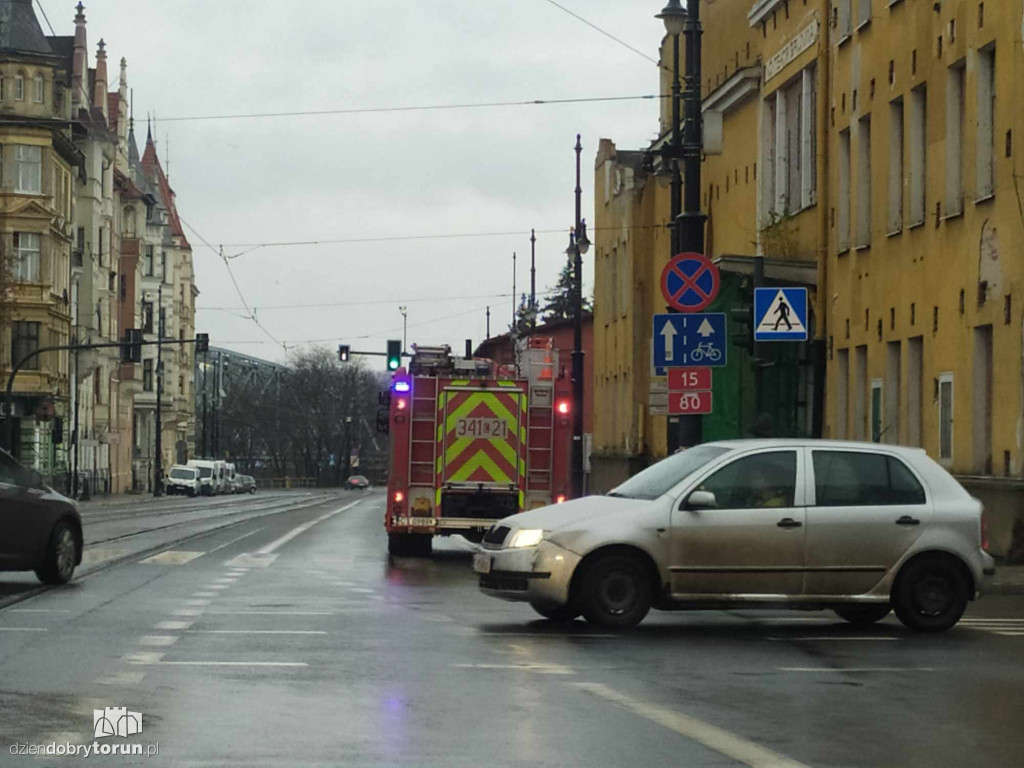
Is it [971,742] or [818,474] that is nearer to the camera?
[971,742]

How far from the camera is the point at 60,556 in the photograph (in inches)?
777

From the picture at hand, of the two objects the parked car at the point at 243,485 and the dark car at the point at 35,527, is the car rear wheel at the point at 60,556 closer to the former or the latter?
the dark car at the point at 35,527

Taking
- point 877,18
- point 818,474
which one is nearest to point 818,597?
point 818,474

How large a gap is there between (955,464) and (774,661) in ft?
47.8

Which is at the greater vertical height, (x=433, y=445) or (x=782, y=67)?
(x=782, y=67)

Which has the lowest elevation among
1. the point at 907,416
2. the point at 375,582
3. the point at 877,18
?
the point at 375,582

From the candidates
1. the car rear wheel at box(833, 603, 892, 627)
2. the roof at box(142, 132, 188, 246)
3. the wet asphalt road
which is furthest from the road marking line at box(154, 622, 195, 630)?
the roof at box(142, 132, 188, 246)

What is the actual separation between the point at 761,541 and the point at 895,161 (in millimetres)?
16516

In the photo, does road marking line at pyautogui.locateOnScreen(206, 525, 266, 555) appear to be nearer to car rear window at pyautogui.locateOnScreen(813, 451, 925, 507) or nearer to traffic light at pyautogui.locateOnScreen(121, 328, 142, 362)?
car rear window at pyautogui.locateOnScreen(813, 451, 925, 507)

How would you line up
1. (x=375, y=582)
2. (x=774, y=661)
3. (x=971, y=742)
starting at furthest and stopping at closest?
1. (x=375, y=582)
2. (x=774, y=661)
3. (x=971, y=742)

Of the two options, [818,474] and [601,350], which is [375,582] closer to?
[818,474]

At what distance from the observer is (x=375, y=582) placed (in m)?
21.2

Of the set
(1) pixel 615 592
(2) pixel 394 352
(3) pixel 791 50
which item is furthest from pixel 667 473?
(2) pixel 394 352

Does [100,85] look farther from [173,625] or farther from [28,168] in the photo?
[173,625]
